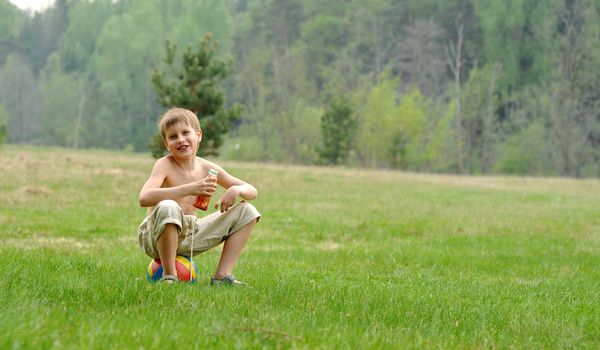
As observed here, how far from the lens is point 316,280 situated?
8.04 meters

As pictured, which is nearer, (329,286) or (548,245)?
(329,286)

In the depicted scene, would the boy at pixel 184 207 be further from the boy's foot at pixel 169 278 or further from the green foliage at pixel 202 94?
the green foliage at pixel 202 94

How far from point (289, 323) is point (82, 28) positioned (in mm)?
122621

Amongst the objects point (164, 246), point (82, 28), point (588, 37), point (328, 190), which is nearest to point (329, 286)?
point (164, 246)

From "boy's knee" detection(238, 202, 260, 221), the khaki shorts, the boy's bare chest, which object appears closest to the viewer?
the khaki shorts

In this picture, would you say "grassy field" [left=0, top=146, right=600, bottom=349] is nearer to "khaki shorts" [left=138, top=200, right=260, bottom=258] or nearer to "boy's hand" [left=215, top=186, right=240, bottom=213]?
"khaki shorts" [left=138, top=200, right=260, bottom=258]

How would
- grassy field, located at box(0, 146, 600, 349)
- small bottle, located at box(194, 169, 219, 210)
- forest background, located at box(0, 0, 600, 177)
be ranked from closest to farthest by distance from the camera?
grassy field, located at box(0, 146, 600, 349) → small bottle, located at box(194, 169, 219, 210) → forest background, located at box(0, 0, 600, 177)

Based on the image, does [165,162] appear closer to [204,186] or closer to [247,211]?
[204,186]

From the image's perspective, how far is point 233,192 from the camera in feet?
20.8

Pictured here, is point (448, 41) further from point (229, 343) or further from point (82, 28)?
point (229, 343)

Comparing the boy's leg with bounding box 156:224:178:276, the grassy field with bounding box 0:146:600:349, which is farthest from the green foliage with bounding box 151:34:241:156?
the boy's leg with bounding box 156:224:178:276

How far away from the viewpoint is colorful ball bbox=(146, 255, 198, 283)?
645cm

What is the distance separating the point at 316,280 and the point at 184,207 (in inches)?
83.2

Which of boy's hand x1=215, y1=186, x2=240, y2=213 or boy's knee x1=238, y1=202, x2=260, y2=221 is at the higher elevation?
boy's hand x1=215, y1=186, x2=240, y2=213
